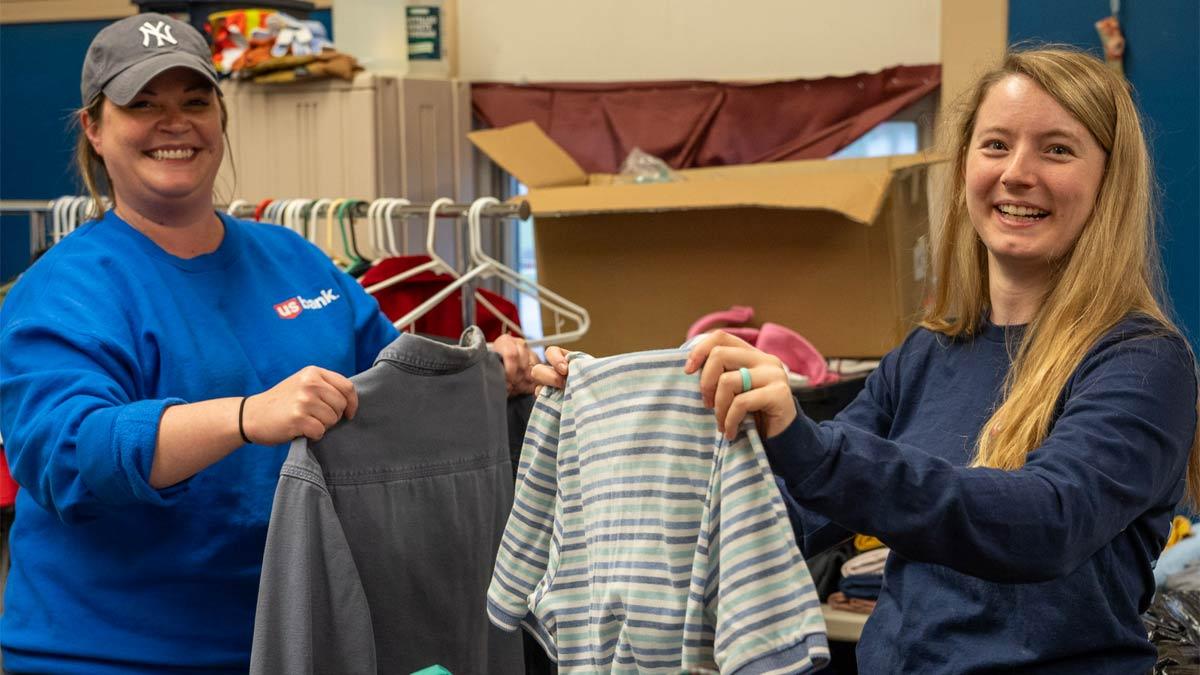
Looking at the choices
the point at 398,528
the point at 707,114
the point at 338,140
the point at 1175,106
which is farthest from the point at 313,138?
the point at 1175,106

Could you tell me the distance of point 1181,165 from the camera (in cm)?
323

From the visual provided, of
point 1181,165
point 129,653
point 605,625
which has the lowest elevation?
point 129,653

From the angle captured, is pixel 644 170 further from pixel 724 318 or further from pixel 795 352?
pixel 795 352

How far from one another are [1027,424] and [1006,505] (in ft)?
0.64

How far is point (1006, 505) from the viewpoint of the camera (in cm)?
118

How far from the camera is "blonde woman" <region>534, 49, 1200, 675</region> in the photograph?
1.18 metres

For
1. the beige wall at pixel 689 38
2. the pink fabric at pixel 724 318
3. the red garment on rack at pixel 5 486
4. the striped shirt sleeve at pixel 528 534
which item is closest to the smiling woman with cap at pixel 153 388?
the striped shirt sleeve at pixel 528 534

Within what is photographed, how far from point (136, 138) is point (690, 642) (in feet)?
3.73

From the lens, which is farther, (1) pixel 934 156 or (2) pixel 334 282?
(1) pixel 934 156

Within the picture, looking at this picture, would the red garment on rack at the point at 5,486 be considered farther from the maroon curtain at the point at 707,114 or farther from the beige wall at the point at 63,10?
the beige wall at the point at 63,10

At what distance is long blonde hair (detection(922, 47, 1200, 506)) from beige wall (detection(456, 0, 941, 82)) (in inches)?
89.0

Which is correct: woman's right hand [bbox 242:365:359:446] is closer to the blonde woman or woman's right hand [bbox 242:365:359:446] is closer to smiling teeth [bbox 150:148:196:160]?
the blonde woman

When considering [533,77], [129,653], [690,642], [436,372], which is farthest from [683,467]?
[533,77]

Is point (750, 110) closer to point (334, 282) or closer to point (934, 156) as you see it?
point (934, 156)
